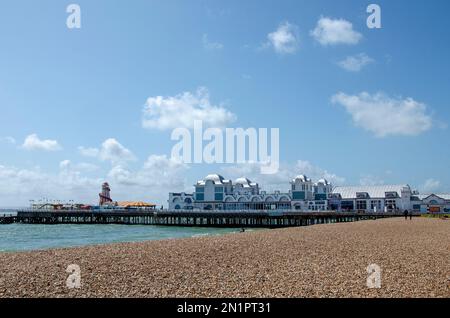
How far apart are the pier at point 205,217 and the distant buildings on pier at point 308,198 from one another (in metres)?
14.2

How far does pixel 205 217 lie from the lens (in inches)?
2869

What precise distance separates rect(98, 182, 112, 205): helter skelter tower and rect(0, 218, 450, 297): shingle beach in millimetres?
108090

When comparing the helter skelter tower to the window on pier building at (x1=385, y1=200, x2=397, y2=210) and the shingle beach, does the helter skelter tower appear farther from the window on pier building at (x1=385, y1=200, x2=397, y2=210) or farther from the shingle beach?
the shingle beach

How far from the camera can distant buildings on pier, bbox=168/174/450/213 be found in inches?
3265

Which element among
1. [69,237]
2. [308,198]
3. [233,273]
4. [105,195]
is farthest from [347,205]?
[233,273]

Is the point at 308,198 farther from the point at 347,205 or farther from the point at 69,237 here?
the point at 69,237

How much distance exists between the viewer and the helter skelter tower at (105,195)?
120 metres

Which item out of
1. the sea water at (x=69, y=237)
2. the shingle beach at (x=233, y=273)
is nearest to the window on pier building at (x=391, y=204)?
the sea water at (x=69, y=237)

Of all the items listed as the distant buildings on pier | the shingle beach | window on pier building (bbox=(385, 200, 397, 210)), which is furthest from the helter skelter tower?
the shingle beach

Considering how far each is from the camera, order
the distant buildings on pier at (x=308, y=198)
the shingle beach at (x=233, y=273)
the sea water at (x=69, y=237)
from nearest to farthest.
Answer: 1. the shingle beach at (x=233, y=273)
2. the sea water at (x=69, y=237)
3. the distant buildings on pier at (x=308, y=198)

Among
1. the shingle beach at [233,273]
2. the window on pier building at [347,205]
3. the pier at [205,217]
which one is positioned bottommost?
the pier at [205,217]

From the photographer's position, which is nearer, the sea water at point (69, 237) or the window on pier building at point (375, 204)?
the sea water at point (69, 237)

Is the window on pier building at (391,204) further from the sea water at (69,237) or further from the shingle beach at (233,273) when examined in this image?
the shingle beach at (233,273)

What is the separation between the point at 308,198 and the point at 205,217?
2627 centimetres
